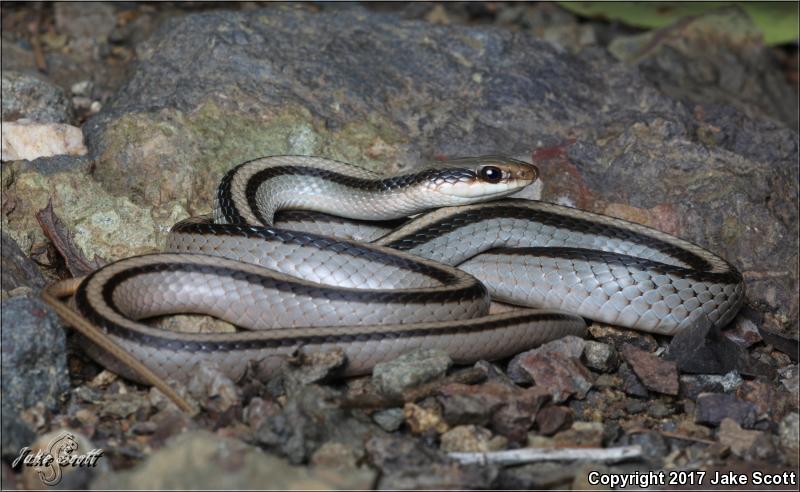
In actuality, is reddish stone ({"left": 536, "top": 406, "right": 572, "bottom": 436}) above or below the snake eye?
below

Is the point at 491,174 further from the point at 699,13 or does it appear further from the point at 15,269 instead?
the point at 699,13

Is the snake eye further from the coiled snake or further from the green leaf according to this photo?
the green leaf

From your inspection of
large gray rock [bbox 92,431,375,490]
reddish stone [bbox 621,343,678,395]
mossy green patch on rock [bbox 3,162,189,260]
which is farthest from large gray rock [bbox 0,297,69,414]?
reddish stone [bbox 621,343,678,395]

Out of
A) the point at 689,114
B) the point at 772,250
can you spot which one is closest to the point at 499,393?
the point at 772,250

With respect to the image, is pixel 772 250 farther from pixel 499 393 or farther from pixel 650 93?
pixel 499 393

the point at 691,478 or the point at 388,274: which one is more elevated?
the point at 388,274

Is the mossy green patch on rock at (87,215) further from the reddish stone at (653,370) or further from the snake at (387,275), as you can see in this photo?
the reddish stone at (653,370)

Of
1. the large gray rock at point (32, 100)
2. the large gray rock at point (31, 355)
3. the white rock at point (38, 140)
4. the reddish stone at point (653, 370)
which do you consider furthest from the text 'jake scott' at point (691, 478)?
the large gray rock at point (32, 100)

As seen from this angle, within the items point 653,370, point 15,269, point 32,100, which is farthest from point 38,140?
point 653,370
